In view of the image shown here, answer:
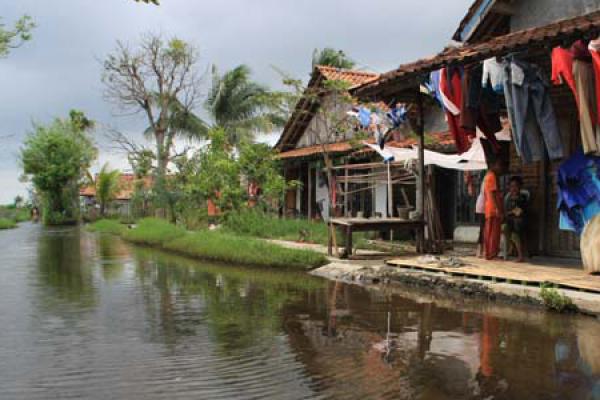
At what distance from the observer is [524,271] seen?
29.5 ft

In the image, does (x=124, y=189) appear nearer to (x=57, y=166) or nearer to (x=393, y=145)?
(x=57, y=166)

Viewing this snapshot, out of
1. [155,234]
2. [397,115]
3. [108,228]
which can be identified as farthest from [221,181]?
[108,228]

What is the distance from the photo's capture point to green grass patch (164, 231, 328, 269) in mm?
12820

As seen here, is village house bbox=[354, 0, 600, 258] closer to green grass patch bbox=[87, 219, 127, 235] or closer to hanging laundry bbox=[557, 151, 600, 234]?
hanging laundry bbox=[557, 151, 600, 234]

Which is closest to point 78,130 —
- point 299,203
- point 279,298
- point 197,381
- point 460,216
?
point 299,203

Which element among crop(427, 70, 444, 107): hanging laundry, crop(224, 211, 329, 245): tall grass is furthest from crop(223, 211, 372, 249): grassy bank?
crop(427, 70, 444, 107): hanging laundry

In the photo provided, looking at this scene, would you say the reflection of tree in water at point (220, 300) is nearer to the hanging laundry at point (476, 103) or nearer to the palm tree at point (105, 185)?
the hanging laundry at point (476, 103)

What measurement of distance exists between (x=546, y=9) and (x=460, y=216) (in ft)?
21.1

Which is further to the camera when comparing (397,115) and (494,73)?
(397,115)

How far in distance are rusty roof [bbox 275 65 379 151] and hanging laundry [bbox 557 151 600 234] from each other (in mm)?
11211

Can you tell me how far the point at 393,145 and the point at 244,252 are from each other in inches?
257

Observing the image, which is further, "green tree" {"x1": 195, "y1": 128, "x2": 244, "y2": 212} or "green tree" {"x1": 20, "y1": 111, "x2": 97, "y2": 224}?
"green tree" {"x1": 20, "y1": 111, "x2": 97, "y2": 224}

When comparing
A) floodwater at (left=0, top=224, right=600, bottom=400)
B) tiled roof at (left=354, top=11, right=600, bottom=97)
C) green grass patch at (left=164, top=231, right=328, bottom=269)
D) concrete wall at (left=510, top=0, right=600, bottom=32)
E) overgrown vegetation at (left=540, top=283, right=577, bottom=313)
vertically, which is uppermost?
concrete wall at (left=510, top=0, right=600, bottom=32)

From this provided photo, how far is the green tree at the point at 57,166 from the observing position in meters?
41.7
